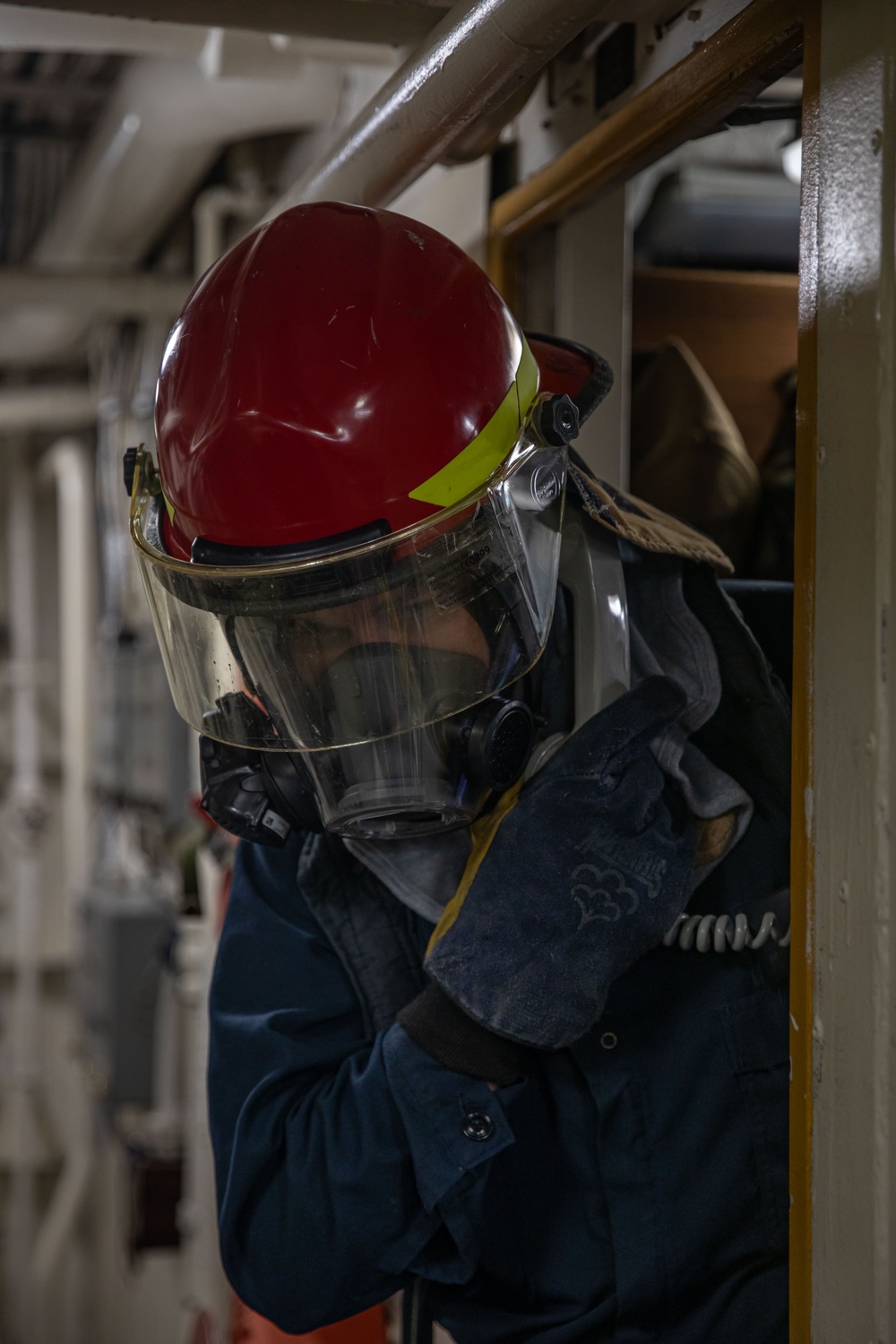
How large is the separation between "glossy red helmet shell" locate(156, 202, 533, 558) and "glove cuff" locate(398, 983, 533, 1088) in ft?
1.35

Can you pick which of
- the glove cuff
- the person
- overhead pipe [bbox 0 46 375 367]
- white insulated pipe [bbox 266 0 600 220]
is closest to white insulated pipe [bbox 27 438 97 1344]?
overhead pipe [bbox 0 46 375 367]

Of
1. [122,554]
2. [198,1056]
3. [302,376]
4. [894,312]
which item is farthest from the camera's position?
[122,554]

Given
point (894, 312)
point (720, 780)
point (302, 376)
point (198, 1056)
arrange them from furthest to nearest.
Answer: point (198, 1056) → point (720, 780) → point (302, 376) → point (894, 312)

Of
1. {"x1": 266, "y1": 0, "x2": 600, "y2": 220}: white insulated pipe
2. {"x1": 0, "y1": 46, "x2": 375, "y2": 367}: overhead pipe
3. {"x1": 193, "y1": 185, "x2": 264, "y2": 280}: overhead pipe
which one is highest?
{"x1": 0, "y1": 46, "x2": 375, "y2": 367}: overhead pipe

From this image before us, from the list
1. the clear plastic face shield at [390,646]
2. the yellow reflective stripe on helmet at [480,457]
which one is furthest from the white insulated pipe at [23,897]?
the yellow reflective stripe on helmet at [480,457]

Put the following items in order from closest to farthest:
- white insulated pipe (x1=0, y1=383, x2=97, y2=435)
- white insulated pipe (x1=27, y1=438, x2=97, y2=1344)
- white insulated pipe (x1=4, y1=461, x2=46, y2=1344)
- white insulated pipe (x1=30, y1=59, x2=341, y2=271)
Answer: white insulated pipe (x1=30, y1=59, x2=341, y2=271), white insulated pipe (x1=0, y1=383, x2=97, y2=435), white insulated pipe (x1=27, y1=438, x2=97, y2=1344), white insulated pipe (x1=4, y1=461, x2=46, y2=1344)

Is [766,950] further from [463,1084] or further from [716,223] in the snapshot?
Answer: [716,223]

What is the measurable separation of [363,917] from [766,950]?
38 centimetres

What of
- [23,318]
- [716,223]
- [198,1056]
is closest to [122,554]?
[23,318]

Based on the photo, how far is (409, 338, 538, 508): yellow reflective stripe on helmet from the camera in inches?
42.1

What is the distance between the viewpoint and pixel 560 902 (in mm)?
1053

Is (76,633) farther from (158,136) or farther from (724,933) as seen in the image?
(724,933)

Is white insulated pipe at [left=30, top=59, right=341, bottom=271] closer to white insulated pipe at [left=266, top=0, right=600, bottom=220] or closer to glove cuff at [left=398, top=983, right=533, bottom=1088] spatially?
white insulated pipe at [left=266, top=0, right=600, bottom=220]

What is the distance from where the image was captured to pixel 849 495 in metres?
0.92
